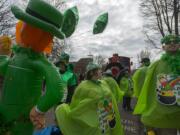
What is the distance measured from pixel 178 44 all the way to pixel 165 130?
1.22 m

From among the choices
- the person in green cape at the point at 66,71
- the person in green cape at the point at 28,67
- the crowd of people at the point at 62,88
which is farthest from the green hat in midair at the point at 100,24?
the person in green cape at the point at 66,71

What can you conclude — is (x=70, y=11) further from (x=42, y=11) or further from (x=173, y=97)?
(x=173, y=97)

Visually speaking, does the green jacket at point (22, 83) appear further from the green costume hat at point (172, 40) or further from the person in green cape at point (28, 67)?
the green costume hat at point (172, 40)

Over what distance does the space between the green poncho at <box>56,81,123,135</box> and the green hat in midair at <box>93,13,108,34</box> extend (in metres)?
1.12

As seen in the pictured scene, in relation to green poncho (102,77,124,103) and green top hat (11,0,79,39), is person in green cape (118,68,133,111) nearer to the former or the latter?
green poncho (102,77,124,103)

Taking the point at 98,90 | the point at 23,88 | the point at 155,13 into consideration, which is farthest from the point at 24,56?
the point at 155,13

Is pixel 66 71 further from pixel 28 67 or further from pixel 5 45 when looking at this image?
pixel 28 67

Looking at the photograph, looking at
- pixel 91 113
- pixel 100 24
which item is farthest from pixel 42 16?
pixel 91 113

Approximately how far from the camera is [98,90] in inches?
233

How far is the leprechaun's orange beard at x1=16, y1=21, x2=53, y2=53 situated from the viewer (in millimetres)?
4047

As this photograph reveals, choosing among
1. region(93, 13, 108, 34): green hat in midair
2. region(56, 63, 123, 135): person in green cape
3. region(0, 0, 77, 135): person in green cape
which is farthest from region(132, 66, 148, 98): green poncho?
region(0, 0, 77, 135): person in green cape

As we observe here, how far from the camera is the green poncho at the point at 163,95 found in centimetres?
563

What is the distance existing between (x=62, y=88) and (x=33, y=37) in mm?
659

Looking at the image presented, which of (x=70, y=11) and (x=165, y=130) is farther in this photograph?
(x=165, y=130)
